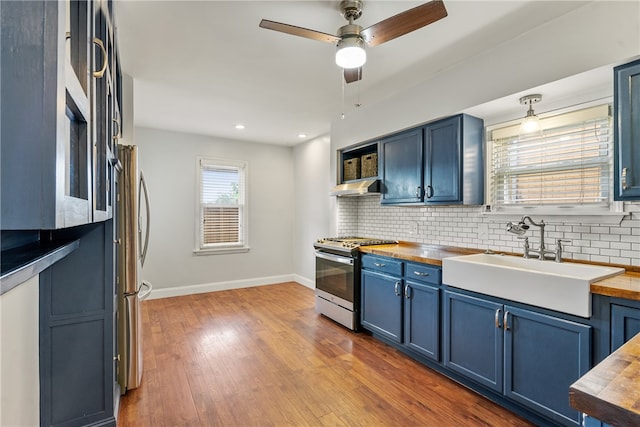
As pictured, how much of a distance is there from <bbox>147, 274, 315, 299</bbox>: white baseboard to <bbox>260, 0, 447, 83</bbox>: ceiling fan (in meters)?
3.99

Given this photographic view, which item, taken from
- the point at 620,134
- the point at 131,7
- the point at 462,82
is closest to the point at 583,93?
the point at 620,134

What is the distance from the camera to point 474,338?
2244 millimetres

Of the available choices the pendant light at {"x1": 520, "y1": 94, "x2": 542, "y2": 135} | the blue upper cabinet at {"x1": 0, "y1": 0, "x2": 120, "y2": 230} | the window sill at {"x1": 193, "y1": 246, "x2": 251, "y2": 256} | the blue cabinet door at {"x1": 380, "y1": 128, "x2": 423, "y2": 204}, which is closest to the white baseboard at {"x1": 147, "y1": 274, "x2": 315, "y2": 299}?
the window sill at {"x1": 193, "y1": 246, "x2": 251, "y2": 256}

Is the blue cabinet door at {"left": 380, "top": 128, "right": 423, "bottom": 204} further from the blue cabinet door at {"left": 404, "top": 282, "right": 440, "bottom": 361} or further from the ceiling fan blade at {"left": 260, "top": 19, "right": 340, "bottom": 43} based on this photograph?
the ceiling fan blade at {"left": 260, "top": 19, "right": 340, "bottom": 43}

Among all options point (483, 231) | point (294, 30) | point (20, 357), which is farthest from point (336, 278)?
point (20, 357)

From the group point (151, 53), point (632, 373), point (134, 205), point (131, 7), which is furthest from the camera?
point (151, 53)

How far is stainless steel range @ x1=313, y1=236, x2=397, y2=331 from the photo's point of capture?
11.1ft

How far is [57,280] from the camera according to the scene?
1795 millimetres

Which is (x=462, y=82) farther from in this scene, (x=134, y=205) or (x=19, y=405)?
(x=19, y=405)

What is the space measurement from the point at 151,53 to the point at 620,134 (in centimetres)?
325

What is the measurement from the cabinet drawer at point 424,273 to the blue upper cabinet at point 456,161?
65 cm

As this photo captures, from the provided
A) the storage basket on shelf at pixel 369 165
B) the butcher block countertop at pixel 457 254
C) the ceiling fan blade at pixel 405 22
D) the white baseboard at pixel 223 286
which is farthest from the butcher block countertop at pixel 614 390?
the white baseboard at pixel 223 286

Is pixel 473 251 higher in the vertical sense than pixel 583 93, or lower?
lower

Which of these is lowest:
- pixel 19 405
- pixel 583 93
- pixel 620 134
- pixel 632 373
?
pixel 19 405
